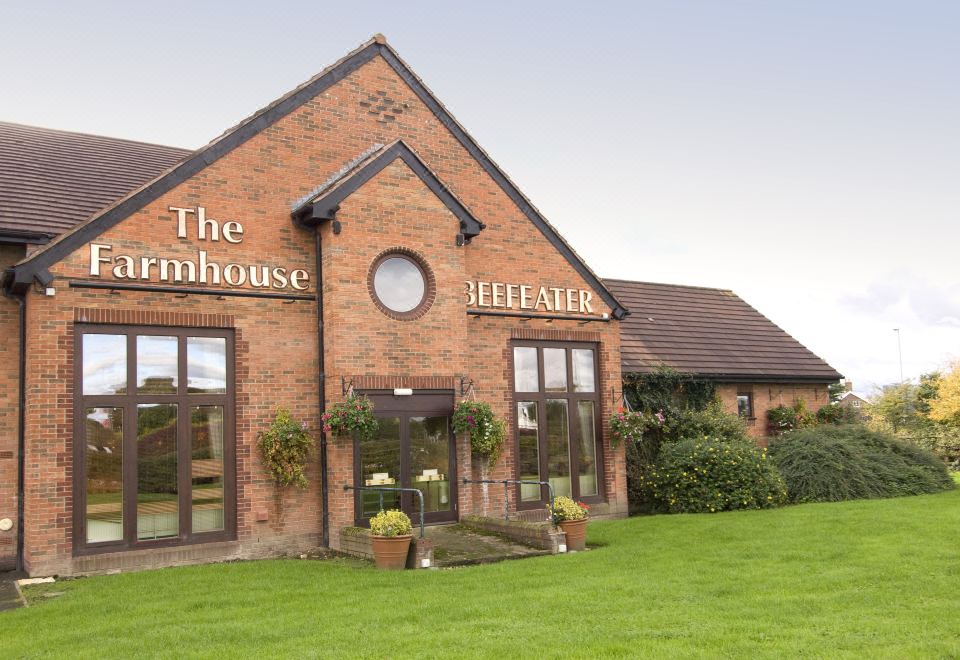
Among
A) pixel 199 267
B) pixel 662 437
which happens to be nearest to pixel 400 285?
pixel 199 267

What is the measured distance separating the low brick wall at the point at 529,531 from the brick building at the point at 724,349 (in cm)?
702

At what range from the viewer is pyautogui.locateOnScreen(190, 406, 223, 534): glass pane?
12.5m

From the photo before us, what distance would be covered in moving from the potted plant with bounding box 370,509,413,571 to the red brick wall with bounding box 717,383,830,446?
1237cm

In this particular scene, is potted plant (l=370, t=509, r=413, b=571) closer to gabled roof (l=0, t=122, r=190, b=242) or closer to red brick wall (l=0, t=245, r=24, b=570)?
red brick wall (l=0, t=245, r=24, b=570)

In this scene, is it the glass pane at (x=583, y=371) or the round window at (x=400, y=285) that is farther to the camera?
the glass pane at (x=583, y=371)

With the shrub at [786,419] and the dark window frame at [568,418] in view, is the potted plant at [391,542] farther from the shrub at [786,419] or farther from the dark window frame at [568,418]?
the shrub at [786,419]

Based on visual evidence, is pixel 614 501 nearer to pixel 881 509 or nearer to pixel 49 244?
pixel 881 509

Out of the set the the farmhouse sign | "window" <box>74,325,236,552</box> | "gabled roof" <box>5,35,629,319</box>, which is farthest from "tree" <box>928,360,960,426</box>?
"window" <box>74,325,236,552</box>

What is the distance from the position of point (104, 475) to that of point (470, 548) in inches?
209

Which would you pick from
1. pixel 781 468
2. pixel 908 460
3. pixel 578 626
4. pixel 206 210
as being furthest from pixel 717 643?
pixel 908 460

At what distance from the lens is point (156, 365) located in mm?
12414

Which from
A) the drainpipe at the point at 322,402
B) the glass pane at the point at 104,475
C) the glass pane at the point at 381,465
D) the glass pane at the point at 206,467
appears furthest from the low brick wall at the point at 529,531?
the glass pane at the point at 104,475

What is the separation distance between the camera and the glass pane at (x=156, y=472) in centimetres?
1209

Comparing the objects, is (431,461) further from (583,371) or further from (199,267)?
(199,267)
